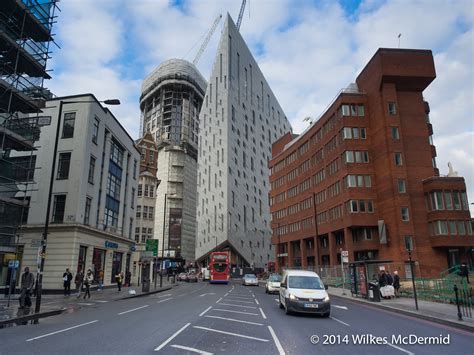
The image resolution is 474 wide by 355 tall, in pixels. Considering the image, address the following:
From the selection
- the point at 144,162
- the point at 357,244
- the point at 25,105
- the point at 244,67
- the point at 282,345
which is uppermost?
the point at 244,67

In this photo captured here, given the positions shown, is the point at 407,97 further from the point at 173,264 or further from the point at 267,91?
the point at 267,91

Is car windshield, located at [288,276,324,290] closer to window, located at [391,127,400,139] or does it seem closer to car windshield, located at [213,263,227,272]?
window, located at [391,127,400,139]

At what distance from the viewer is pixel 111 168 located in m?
36.7

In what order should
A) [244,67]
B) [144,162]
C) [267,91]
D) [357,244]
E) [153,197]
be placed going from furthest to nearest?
[267,91] → [244,67] → [144,162] → [153,197] → [357,244]

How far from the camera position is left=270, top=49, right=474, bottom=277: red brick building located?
4178cm

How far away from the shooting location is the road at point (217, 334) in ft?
27.3

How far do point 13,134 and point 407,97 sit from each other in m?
44.3

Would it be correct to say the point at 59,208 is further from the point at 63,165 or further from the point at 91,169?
the point at 91,169

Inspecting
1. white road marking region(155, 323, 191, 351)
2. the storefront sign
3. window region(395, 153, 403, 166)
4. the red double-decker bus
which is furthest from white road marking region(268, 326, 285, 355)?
the red double-decker bus

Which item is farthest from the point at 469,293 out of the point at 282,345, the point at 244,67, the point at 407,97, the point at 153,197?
the point at 244,67

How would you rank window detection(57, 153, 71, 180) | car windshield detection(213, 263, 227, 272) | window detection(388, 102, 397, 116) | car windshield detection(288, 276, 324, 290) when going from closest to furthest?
1. car windshield detection(288, 276, 324, 290)
2. window detection(57, 153, 71, 180)
3. window detection(388, 102, 397, 116)
4. car windshield detection(213, 263, 227, 272)

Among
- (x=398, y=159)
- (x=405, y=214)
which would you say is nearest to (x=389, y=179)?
(x=398, y=159)

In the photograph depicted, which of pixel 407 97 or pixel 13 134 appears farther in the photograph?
pixel 407 97

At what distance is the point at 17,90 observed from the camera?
2336 centimetres
